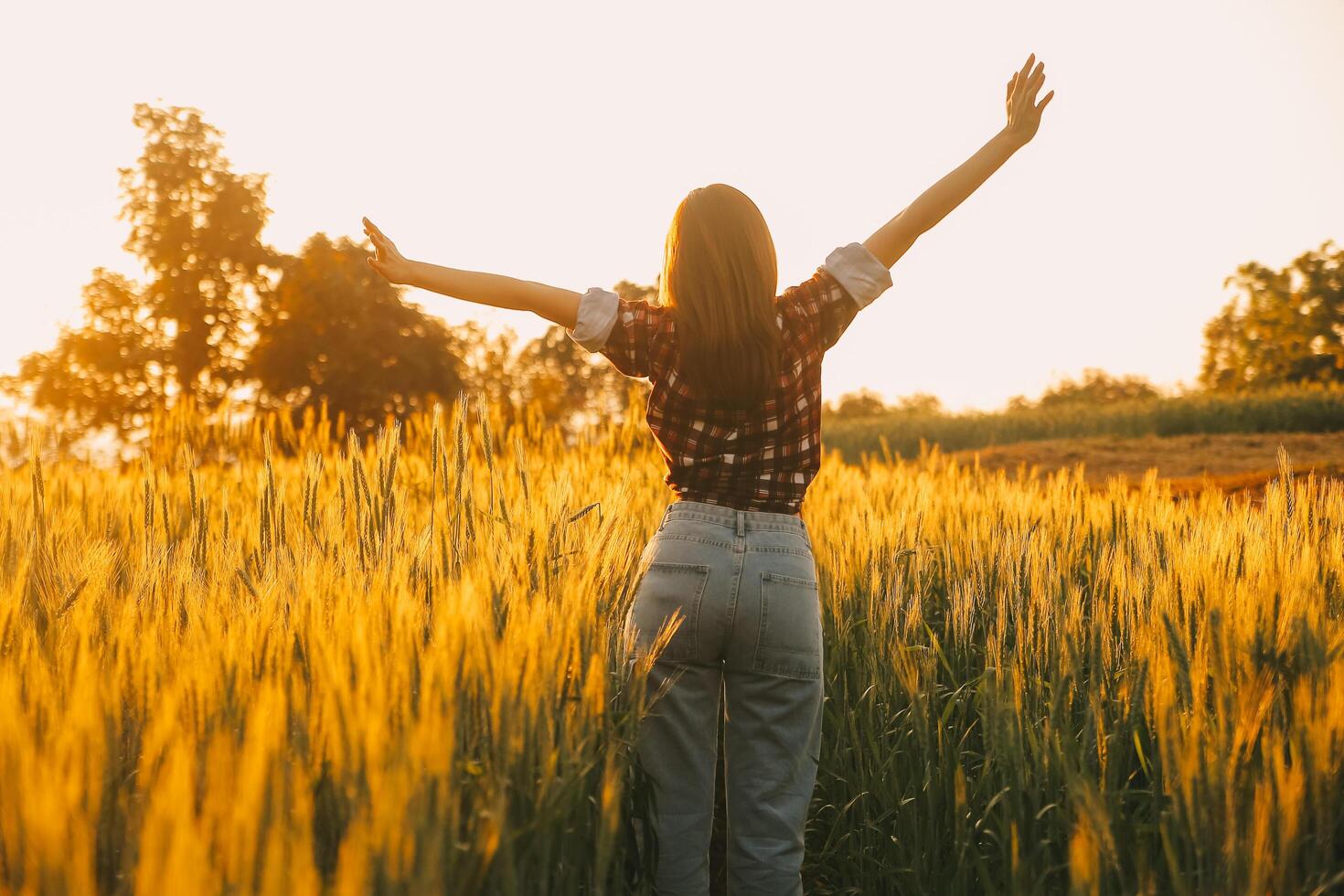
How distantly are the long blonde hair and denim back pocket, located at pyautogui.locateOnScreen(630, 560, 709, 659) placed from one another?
0.42 m

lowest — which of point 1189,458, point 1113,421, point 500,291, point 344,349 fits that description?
point 1189,458

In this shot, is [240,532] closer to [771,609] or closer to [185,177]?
[771,609]

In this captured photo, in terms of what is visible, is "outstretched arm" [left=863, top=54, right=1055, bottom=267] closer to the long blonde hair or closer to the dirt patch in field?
the long blonde hair

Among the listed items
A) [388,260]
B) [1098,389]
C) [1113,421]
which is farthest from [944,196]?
[1098,389]

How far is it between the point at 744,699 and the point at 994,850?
2.38 ft

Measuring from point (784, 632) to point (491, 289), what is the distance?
111 centimetres

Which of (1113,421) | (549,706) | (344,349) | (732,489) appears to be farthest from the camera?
(344,349)

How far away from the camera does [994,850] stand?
87.4 inches

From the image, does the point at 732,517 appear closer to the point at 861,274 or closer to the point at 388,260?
the point at 861,274

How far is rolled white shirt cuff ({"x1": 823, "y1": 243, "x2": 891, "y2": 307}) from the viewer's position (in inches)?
90.4

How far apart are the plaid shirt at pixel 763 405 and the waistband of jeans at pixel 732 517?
0.14ft

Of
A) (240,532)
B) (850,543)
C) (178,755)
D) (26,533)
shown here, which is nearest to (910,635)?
(850,543)

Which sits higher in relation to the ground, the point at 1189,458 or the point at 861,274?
the point at 861,274

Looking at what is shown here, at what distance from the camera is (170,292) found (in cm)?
2744
